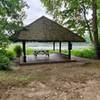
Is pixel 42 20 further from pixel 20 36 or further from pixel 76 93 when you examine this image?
pixel 76 93

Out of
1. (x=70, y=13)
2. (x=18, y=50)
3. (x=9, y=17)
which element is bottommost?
(x=18, y=50)

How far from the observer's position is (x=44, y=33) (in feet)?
55.5

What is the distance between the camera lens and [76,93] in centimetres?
754

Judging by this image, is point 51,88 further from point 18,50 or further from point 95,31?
point 18,50

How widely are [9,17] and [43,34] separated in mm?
7657

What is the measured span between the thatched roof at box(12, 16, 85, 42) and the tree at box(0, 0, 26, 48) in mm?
6042

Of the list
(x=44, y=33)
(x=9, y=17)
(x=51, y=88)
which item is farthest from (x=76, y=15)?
(x=51, y=88)

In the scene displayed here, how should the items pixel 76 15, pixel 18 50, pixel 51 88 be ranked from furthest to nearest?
pixel 18 50
pixel 76 15
pixel 51 88

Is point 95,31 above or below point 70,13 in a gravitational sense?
below

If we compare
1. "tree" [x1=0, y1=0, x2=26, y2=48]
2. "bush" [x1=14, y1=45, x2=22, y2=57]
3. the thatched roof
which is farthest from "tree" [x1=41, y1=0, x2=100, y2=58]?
"tree" [x1=0, y1=0, x2=26, y2=48]

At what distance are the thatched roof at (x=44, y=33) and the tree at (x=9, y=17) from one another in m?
6.04

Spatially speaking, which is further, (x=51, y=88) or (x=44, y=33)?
(x=44, y=33)

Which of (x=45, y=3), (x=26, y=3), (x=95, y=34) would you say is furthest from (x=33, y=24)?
(x=26, y=3)

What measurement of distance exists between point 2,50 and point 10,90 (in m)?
2.11
